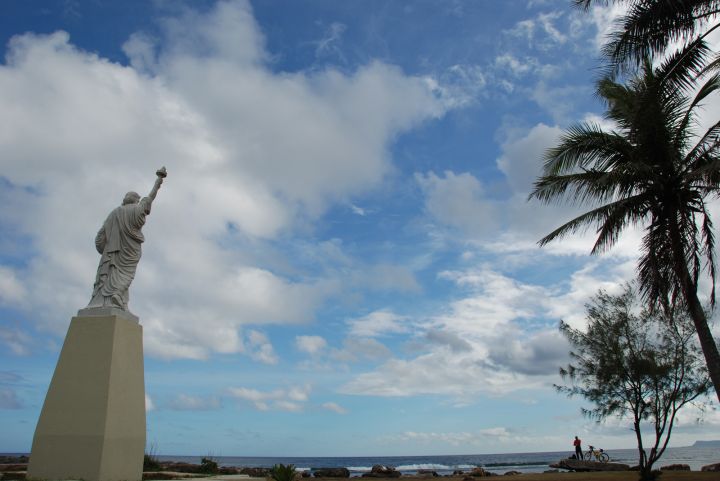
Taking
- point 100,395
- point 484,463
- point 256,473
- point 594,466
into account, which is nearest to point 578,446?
point 594,466

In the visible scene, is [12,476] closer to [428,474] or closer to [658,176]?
[658,176]

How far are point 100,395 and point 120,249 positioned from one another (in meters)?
Answer: 2.77

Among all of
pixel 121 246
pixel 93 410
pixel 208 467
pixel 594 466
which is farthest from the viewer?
pixel 594 466

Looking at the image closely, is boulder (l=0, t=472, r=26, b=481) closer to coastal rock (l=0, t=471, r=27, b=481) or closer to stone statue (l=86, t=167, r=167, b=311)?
coastal rock (l=0, t=471, r=27, b=481)

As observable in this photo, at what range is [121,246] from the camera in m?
10.6

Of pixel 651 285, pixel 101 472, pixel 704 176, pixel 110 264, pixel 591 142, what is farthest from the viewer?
pixel 591 142

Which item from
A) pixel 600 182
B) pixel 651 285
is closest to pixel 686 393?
pixel 651 285

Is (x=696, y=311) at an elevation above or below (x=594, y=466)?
above

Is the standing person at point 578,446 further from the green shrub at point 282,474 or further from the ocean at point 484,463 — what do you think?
the green shrub at point 282,474

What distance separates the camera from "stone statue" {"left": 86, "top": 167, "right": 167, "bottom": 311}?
1025 cm

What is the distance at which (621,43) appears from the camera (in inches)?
460

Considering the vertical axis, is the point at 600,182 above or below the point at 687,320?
above

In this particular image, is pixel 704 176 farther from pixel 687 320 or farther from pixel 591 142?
pixel 687 320

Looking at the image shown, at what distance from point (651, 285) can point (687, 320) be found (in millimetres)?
4490
